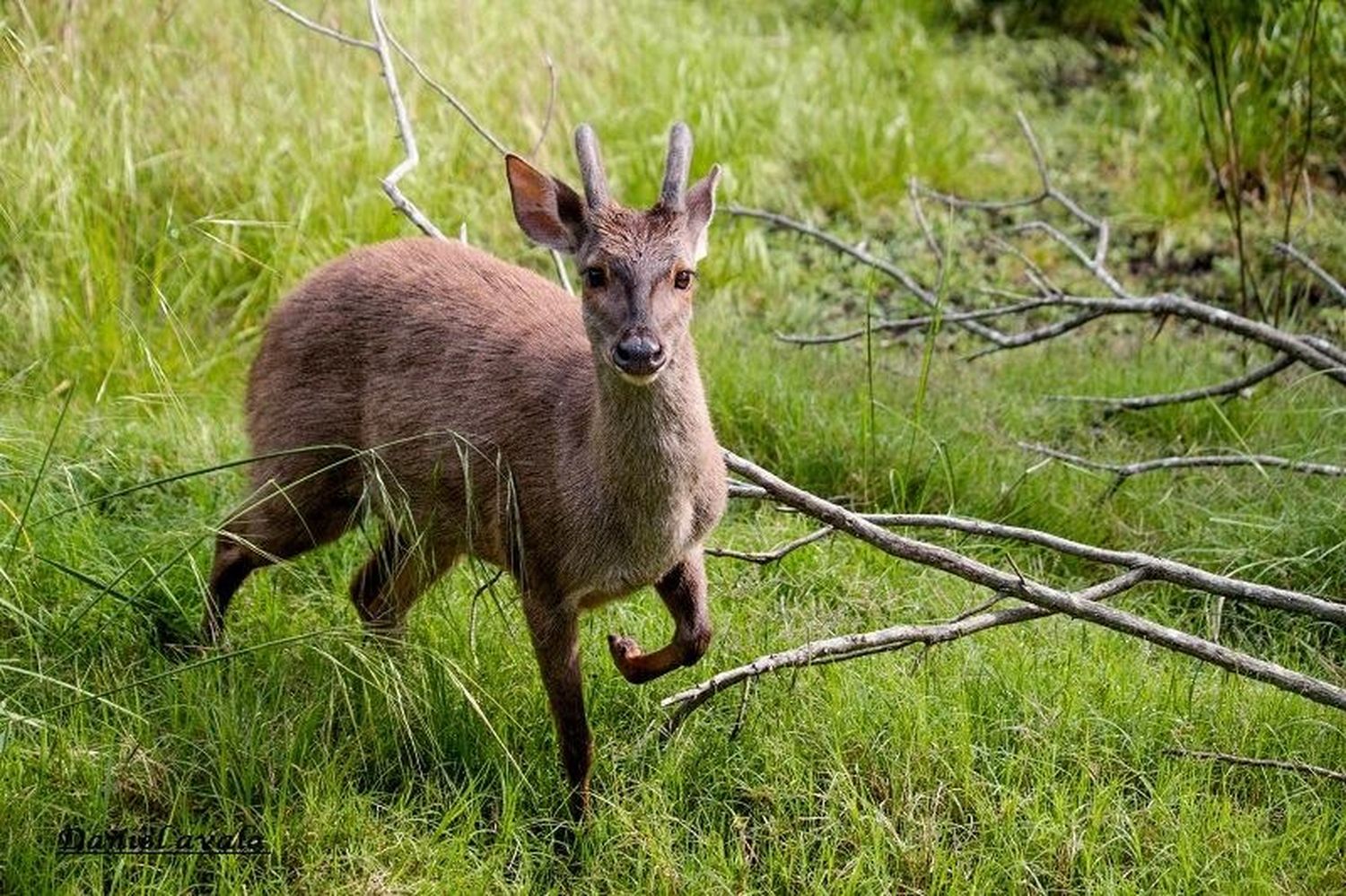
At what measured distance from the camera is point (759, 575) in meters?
4.80

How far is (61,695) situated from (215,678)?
1.04 ft

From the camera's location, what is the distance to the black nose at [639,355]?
3.54 metres

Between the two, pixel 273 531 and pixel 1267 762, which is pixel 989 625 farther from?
pixel 273 531

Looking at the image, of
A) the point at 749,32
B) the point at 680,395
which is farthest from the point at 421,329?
the point at 749,32

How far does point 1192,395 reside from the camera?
5496 millimetres

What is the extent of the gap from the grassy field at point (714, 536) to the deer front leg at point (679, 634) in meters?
0.19

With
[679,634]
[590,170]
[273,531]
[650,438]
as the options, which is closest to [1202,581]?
[679,634]

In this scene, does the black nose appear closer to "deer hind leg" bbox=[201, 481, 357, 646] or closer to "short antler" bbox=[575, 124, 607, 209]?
"short antler" bbox=[575, 124, 607, 209]

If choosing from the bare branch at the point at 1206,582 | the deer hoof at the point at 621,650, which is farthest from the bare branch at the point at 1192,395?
the deer hoof at the point at 621,650

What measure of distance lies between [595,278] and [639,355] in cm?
30

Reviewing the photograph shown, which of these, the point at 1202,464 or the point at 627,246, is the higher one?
the point at 627,246

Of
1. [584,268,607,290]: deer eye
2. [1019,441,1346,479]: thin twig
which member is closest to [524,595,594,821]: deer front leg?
[584,268,607,290]: deer eye

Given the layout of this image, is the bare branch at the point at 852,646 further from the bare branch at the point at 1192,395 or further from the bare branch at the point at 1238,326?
the bare branch at the point at 1192,395

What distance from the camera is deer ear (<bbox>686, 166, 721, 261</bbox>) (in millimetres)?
3928
